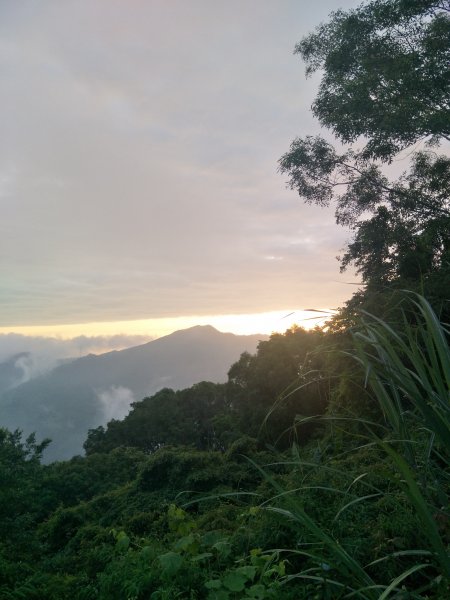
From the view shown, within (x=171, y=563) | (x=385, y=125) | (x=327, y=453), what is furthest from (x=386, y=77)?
(x=171, y=563)

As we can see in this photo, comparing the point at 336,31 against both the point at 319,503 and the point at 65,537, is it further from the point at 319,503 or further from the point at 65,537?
the point at 65,537

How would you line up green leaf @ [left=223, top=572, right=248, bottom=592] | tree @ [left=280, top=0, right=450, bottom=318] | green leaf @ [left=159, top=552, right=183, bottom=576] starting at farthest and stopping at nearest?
tree @ [left=280, top=0, right=450, bottom=318], green leaf @ [left=159, top=552, right=183, bottom=576], green leaf @ [left=223, top=572, right=248, bottom=592]

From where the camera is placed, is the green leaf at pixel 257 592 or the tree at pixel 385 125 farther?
the tree at pixel 385 125

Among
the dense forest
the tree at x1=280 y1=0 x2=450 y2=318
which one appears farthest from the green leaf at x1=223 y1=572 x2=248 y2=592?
the tree at x1=280 y1=0 x2=450 y2=318

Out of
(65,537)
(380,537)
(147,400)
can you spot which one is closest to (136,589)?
(380,537)

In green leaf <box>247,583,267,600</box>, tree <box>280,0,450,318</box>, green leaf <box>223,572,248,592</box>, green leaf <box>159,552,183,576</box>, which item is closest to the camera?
green leaf <box>247,583,267,600</box>

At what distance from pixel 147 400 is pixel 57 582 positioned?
76.1ft

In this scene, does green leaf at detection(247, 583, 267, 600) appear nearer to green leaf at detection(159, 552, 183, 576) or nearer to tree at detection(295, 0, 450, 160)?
green leaf at detection(159, 552, 183, 576)

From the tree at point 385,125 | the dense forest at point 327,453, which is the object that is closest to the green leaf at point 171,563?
the dense forest at point 327,453

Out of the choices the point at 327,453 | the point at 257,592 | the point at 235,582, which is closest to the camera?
the point at 257,592

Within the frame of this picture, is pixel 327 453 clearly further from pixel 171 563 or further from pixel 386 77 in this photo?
pixel 386 77

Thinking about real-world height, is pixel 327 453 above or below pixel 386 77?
below

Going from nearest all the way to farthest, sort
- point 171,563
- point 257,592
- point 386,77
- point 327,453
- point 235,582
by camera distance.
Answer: point 257,592 < point 235,582 < point 171,563 < point 327,453 < point 386,77

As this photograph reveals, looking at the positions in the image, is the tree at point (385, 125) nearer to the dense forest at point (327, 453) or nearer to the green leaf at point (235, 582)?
the dense forest at point (327, 453)
